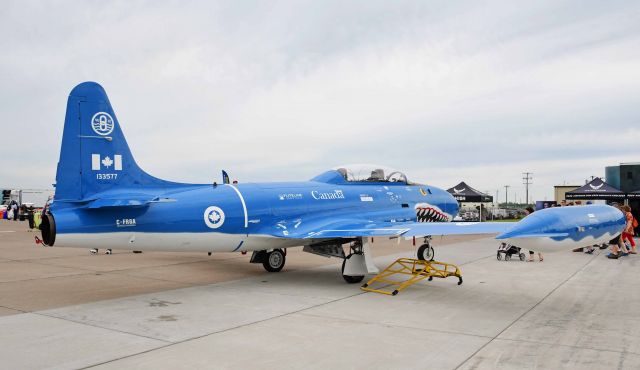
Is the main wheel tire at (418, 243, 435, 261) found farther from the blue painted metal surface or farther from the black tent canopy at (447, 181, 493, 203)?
the black tent canopy at (447, 181, 493, 203)

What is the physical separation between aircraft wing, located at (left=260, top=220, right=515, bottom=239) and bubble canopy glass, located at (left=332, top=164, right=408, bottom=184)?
1.57m

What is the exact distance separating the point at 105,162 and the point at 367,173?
21.6 feet

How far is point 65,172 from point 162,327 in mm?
3670

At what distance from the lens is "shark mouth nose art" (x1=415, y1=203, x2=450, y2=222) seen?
1337 centimetres

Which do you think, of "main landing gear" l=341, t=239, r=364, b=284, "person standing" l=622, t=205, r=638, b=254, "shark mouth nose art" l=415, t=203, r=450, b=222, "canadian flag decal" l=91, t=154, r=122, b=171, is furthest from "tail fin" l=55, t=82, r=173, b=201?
"person standing" l=622, t=205, r=638, b=254

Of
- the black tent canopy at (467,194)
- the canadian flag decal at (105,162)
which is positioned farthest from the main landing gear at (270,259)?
the black tent canopy at (467,194)

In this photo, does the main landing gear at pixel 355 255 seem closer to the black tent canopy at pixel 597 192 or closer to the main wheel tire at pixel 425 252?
the main wheel tire at pixel 425 252

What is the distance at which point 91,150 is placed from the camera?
28.9ft

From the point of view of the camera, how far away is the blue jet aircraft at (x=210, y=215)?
8.06 m

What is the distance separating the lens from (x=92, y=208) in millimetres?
8383

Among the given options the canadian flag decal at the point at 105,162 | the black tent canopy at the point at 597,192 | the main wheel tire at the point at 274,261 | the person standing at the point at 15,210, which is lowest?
the main wheel tire at the point at 274,261

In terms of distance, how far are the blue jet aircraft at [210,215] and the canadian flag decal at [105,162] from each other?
0.06ft

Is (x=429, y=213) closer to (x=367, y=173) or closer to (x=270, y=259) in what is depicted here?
(x=367, y=173)

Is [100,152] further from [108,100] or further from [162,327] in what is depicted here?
[162,327]
